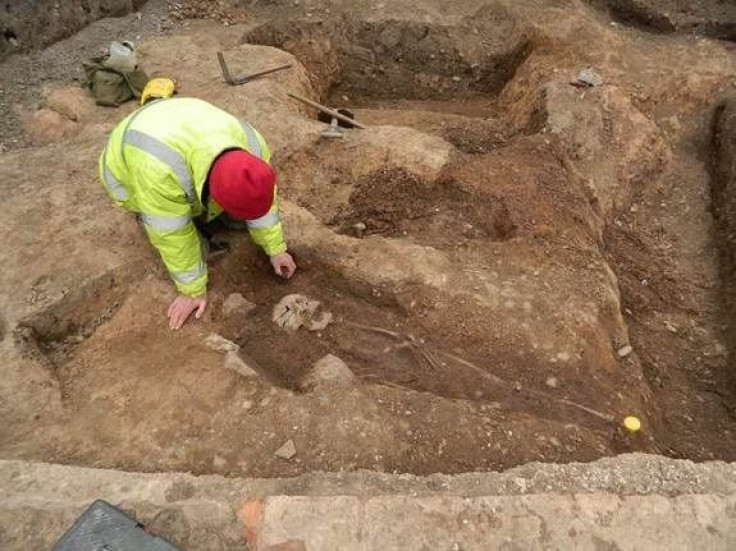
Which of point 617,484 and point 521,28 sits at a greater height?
point 521,28

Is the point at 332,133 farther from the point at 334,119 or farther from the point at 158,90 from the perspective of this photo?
the point at 158,90

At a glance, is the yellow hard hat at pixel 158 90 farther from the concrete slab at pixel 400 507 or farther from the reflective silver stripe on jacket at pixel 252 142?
the concrete slab at pixel 400 507

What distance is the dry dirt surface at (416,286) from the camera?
2.89m

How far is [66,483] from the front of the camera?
2.48 metres

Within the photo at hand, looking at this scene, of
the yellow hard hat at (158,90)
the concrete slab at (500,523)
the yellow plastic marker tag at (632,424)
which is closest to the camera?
the concrete slab at (500,523)

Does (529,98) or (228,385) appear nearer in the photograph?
(228,385)

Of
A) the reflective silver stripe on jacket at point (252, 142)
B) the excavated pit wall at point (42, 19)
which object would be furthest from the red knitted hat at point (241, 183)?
the excavated pit wall at point (42, 19)

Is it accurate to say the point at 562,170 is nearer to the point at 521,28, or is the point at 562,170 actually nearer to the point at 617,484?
the point at 521,28

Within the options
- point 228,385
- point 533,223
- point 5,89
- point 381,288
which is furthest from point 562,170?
point 5,89

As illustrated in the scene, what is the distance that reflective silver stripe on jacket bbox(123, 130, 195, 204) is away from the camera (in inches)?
106

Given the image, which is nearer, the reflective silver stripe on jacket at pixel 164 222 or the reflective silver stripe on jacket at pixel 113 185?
the reflective silver stripe on jacket at pixel 164 222

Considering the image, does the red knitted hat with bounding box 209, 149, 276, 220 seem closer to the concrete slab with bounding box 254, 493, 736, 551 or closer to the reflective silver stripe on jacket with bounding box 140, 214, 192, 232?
the reflective silver stripe on jacket with bounding box 140, 214, 192, 232

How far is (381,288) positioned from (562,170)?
6.50 feet

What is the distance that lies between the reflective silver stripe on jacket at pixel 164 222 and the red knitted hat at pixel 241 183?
38 centimetres
